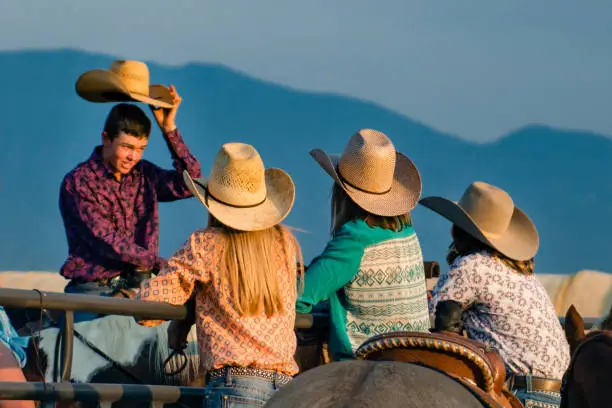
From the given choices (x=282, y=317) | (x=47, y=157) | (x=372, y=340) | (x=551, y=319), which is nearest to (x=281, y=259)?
(x=282, y=317)

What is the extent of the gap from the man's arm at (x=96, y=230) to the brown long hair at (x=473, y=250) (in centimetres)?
131

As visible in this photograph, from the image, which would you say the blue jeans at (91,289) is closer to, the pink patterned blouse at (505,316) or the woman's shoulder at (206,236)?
the woman's shoulder at (206,236)

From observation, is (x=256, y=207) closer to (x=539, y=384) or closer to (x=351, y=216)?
(x=351, y=216)

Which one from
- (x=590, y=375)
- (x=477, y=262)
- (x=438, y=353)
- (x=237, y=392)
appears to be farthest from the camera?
(x=477, y=262)

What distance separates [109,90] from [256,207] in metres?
1.80

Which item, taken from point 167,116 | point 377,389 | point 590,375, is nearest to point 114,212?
point 167,116

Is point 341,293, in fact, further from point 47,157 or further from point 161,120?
point 47,157

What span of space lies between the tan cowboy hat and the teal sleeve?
0.81 metres

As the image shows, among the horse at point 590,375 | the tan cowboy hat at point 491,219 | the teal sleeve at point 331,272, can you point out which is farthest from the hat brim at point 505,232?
the horse at point 590,375

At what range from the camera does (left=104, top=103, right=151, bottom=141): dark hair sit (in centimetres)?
600

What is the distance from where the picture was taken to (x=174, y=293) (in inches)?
179

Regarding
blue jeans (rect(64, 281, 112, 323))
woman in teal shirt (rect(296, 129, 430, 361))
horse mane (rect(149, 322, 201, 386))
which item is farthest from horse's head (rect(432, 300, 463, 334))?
blue jeans (rect(64, 281, 112, 323))

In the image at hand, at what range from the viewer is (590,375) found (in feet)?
11.2

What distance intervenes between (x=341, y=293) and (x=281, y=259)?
0.51 m
